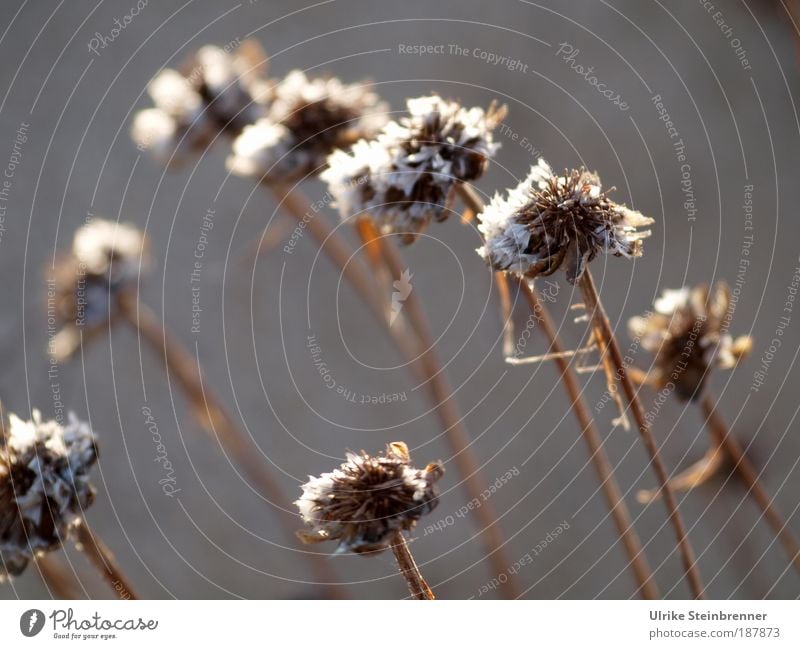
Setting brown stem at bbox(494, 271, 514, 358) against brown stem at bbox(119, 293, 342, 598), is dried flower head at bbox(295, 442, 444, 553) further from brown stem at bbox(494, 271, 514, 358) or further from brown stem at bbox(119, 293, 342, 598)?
brown stem at bbox(119, 293, 342, 598)

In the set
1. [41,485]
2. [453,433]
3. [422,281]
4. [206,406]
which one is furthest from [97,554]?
[422,281]

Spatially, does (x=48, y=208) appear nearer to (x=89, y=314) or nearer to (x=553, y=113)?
(x=89, y=314)

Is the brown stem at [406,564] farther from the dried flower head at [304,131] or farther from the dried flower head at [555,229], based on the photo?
the dried flower head at [304,131]

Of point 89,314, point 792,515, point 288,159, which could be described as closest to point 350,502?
point 288,159

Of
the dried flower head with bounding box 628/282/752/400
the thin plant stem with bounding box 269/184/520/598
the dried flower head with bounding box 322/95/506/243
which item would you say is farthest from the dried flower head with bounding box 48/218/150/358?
the dried flower head with bounding box 628/282/752/400

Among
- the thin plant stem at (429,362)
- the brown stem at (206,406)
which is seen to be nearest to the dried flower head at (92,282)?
the brown stem at (206,406)

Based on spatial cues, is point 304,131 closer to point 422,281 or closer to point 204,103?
point 204,103
